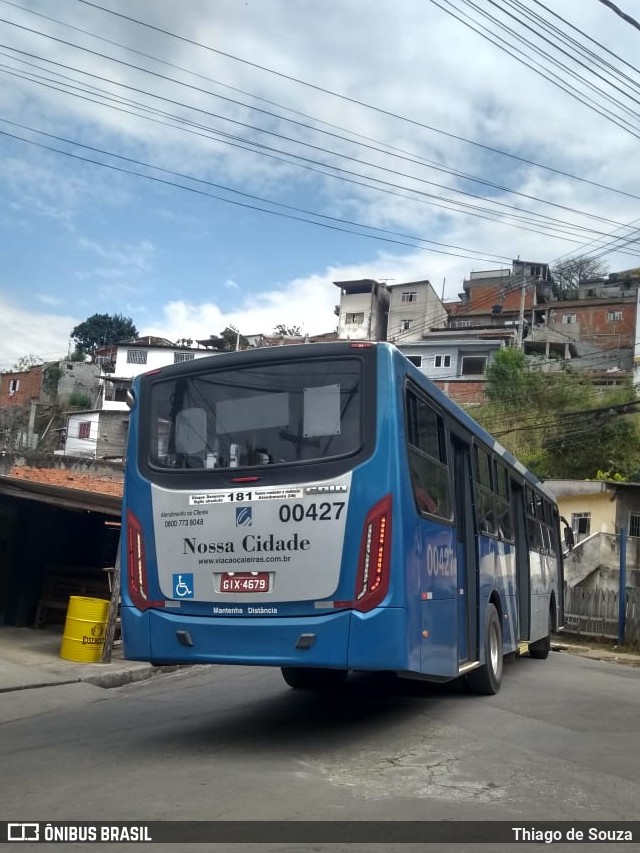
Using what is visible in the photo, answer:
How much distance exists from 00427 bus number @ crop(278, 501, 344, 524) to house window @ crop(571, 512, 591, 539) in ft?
82.7

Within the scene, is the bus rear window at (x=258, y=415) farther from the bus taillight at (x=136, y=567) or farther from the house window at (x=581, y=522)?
the house window at (x=581, y=522)

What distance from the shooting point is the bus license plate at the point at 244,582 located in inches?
275

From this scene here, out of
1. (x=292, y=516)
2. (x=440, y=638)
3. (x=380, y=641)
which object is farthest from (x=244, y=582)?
(x=440, y=638)

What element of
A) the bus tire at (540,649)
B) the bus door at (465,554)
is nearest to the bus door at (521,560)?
the bus tire at (540,649)

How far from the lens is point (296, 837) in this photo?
186 inches

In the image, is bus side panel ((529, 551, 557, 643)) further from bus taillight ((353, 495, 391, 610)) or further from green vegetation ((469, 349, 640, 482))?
green vegetation ((469, 349, 640, 482))

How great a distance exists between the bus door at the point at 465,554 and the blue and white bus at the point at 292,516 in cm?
28

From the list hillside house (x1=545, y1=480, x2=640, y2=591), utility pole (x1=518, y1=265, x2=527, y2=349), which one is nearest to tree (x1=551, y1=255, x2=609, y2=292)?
utility pole (x1=518, y1=265, x2=527, y2=349)

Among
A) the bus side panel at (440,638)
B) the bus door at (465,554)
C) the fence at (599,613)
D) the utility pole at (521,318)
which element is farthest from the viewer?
the utility pole at (521,318)

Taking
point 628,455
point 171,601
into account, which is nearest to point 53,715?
point 171,601

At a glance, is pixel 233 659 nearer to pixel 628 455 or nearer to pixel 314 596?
pixel 314 596

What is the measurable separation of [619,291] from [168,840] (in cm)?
6805

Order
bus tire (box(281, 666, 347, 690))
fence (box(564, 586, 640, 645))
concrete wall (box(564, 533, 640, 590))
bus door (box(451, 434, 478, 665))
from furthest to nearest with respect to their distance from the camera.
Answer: concrete wall (box(564, 533, 640, 590)) < fence (box(564, 586, 640, 645)) < bus tire (box(281, 666, 347, 690)) < bus door (box(451, 434, 478, 665))

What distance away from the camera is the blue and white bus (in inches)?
265
